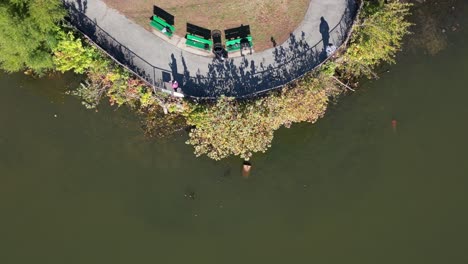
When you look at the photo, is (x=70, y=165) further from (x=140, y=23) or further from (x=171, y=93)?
(x=140, y=23)

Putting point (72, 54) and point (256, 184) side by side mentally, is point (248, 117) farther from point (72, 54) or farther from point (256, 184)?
point (72, 54)

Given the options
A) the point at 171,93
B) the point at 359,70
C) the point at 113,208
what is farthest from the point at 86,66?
the point at 359,70

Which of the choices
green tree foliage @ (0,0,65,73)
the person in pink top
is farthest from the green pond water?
the person in pink top

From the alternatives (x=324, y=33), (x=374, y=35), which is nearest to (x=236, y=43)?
(x=324, y=33)

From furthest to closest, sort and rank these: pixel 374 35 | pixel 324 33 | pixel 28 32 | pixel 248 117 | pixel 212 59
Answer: pixel 324 33 < pixel 212 59 < pixel 374 35 < pixel 248 117 < pixel 28 32

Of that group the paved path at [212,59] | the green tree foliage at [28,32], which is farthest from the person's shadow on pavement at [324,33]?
the green tree foliage at [28,32]

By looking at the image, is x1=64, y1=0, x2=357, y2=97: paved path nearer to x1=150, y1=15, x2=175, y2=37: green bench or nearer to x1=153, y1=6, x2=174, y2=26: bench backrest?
x1=150, y1=15, x2=175, y2=37: green bench

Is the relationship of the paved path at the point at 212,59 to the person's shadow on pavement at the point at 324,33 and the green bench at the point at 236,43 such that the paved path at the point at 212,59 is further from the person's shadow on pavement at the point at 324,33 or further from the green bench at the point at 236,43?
the green bench at the point at 236,43
